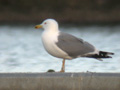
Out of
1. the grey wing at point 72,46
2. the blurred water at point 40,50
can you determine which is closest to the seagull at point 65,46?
the grey wing at point 72,46

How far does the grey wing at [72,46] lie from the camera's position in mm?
8188

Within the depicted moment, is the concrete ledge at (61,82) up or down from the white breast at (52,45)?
down

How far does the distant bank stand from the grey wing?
690 inches

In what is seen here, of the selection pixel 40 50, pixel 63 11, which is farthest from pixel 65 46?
pixel 63 11

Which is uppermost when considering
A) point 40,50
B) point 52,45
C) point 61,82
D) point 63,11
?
point 63,11

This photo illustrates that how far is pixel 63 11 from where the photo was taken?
2784 cm

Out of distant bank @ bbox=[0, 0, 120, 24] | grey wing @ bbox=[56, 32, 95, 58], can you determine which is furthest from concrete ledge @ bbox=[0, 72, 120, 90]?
distant bank @ bbox=[0, 0, 120, 24]

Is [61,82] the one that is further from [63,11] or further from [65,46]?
[63,11]

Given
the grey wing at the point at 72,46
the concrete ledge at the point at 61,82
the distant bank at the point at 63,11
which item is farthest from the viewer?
the distant bank at the point at 63,11

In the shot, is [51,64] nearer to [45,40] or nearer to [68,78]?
[45,40]

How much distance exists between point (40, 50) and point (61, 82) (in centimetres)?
1050

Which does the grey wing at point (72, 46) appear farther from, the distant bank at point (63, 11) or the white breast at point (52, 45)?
the distant bank at point (63, 11)

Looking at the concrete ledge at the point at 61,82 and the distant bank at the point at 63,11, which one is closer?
the concrete ledge at the point at 61,82

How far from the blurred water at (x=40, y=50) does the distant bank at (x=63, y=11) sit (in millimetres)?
1009
